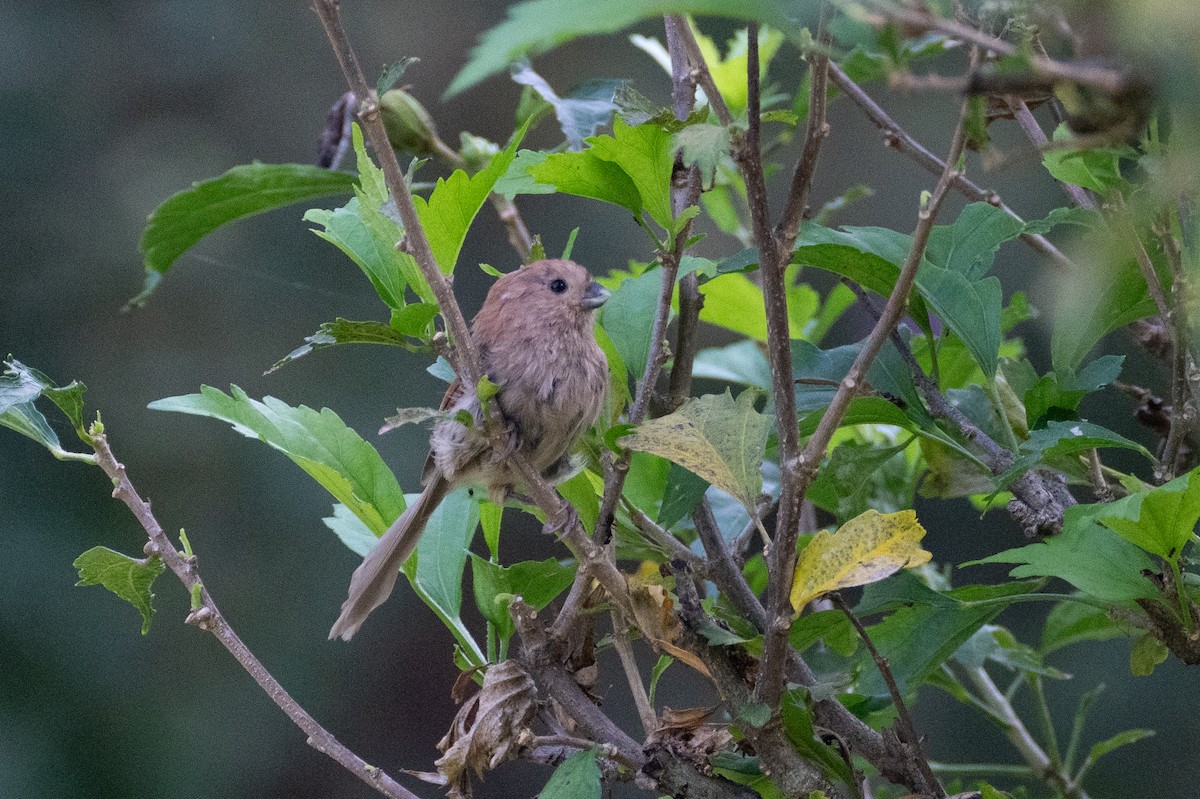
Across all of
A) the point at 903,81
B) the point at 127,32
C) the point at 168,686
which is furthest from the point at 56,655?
the point at 903,81

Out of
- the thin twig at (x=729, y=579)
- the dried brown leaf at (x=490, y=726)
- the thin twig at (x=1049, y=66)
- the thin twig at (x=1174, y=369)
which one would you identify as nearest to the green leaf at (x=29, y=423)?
the dried brown leaf at (x=490, y=726)

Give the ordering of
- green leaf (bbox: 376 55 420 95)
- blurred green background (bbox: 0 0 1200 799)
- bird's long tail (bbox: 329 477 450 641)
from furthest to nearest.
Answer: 1. blurred green background (bbox: 0 0 1200 799)
2. bird's long tail (bbox: 329 477 450 641)
3. green leaf (bbox: 376 55 420 95)

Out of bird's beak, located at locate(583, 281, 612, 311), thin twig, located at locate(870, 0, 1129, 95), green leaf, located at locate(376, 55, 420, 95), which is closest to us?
thin twig, located at locate(870, 0, 1129, 95)

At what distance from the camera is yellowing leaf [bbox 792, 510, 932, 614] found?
128cm

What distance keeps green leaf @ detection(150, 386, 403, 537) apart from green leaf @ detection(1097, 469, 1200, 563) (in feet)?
2.99

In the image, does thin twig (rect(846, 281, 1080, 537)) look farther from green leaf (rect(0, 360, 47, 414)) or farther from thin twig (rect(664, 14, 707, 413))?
green leaf (rect(0, 360, 47, 414))

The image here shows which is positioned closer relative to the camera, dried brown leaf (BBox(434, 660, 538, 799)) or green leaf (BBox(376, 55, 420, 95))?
green leaf (BBox(376, 55, 420, 95))

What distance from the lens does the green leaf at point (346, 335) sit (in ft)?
4.30

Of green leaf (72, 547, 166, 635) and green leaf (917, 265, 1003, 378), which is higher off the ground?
green leaf (917, 265, 1003, 378)

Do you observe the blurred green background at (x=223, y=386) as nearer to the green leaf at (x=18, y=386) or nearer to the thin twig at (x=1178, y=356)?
the thin twig at (x=1178, y=356)

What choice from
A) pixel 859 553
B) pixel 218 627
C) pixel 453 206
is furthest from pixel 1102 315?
pixel 218 627

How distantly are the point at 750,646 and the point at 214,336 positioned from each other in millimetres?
4466

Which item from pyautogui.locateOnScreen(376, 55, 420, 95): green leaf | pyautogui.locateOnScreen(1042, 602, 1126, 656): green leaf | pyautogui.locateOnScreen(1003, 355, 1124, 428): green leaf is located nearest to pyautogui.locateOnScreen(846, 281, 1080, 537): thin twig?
pyautogui.locateOnScreen(1003, 355, 1124, 428): green leaf

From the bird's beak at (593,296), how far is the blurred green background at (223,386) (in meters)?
2.38
